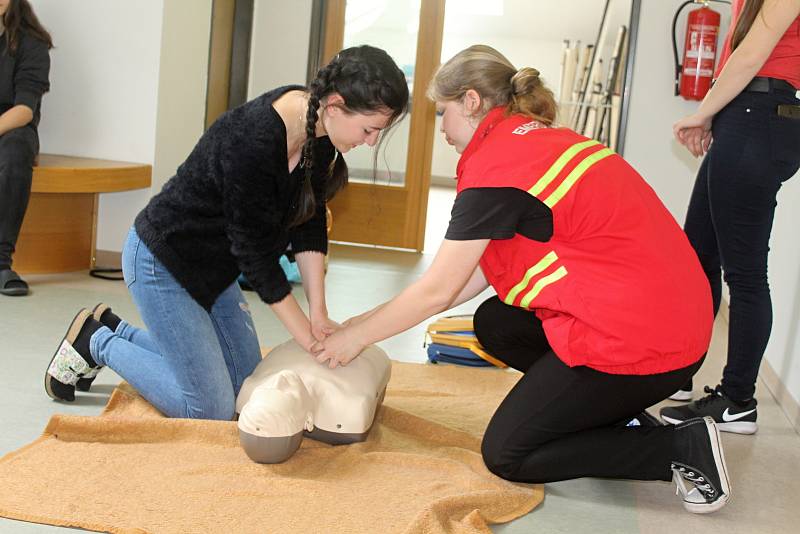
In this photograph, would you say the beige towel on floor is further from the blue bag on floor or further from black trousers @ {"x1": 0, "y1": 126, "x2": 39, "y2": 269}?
black trousers @ {"x1": 0, "y1": 126, "x2": 39, "y2": 269}

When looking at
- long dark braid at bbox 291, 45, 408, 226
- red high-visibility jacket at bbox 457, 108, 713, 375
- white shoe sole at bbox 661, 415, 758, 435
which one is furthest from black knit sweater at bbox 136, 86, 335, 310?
white shoe sole at bbox 661, 415, 758, 435

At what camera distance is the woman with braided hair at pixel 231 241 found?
1.82 m

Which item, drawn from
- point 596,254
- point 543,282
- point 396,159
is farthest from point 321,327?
point 396,159

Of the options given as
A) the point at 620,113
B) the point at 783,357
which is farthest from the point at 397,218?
the point at 783,357

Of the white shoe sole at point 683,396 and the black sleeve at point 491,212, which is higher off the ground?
the black sleeve at point 491,212

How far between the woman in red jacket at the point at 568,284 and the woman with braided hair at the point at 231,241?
190 mm

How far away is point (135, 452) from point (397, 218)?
375 cm

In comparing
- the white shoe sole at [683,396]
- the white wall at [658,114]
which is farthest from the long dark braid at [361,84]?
the white wall at [658,114]

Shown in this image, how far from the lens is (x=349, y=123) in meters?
1.81

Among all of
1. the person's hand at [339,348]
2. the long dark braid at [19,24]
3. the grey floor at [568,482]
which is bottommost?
the grey floor at [568,482]

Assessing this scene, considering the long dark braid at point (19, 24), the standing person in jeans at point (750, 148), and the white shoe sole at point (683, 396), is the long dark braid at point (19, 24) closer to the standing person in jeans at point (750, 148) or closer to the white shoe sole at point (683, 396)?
the standing person in jeans at point (750, 148)

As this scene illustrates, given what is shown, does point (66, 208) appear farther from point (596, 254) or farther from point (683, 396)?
point (596, 254)

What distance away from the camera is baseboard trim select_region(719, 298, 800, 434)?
261 cm

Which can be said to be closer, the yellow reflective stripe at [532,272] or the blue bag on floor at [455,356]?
the yellow reflective stripe at [532,272]
